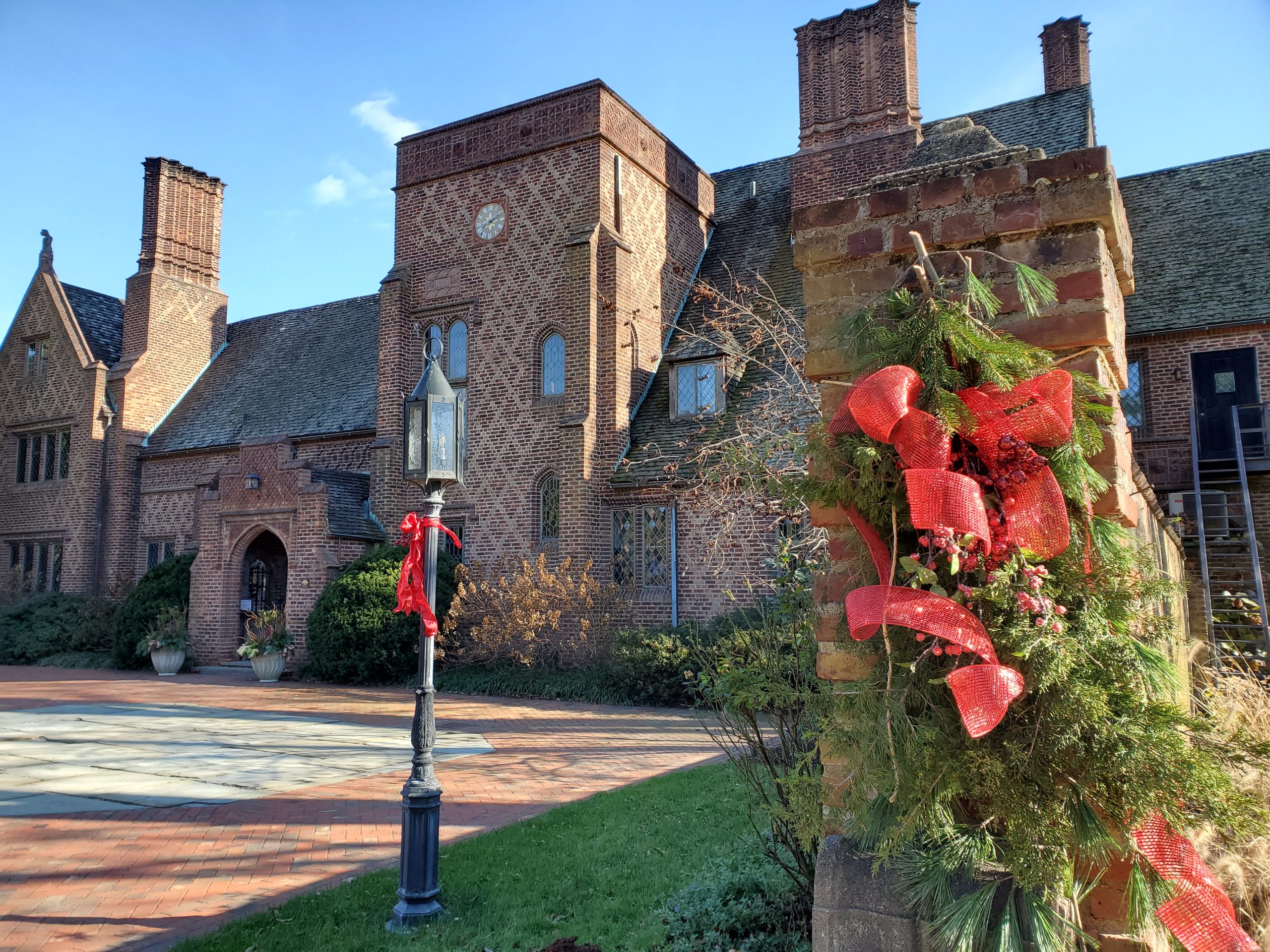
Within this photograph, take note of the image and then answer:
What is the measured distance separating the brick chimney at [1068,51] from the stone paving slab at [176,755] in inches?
766

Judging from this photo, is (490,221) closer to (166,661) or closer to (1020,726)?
(166,661)

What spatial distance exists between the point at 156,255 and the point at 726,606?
21.5 metres

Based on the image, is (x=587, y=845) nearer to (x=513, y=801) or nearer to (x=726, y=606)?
(x=513, y=801)

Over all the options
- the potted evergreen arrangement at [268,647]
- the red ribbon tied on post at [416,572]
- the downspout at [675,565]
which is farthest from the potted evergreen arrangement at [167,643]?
the red ribbon tied on post at [416,572]

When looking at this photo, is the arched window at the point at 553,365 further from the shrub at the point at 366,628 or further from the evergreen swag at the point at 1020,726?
the evergreen swag at the point at 1020,726

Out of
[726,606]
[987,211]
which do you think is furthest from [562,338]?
[987,211]

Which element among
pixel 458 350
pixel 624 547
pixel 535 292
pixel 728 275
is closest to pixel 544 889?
pixel 624 547

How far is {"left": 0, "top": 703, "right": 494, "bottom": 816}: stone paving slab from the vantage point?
7508 mm

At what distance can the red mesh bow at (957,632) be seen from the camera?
1867 millimetres

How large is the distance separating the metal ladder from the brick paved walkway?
7592 mm

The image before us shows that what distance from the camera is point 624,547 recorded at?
16984 mm

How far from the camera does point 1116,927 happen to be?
85.2 inches

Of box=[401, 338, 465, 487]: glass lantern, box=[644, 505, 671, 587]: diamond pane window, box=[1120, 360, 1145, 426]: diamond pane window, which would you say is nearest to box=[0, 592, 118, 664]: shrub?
box=[644, 505, 671, 587]: diamond pane window

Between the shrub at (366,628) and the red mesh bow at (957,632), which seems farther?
the shrub at (366,628)
